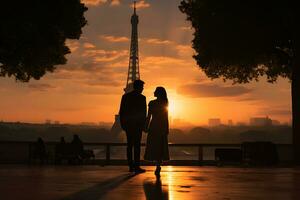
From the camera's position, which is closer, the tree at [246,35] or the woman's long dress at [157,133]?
the woman's long dress at [157,133]

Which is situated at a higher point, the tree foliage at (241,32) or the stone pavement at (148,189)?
the tree foliage at (241,32)

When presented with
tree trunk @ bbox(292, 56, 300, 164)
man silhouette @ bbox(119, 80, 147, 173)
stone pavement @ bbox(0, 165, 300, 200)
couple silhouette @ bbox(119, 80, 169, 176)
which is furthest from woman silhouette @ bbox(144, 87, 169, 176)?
tree trunk @ bbox(292, 56, 300, 164)

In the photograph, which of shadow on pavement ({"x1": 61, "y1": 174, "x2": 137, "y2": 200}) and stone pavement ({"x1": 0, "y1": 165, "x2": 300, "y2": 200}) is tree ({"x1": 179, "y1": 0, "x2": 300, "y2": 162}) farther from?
shadow on pavement ({"x1": 61, "y1": 174, "x2": 137, "y2": 200})

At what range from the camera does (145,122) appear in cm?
1332

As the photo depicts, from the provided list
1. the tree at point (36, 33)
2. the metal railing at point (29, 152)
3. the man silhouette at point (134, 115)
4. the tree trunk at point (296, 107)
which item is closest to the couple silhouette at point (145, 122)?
the man silhouette at point (134, 115)

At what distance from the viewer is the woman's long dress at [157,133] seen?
13.4 m

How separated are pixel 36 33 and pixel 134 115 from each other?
13344 millimetres

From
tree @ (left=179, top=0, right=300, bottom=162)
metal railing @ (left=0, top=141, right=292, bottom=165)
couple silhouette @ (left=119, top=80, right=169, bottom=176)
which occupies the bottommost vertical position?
metal railing @ (left=0, top=141, right=292, bottom=165)

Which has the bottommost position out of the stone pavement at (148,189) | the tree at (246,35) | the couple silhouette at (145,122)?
the stone pavement at (148,189)

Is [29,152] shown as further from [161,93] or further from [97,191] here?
[97,191]

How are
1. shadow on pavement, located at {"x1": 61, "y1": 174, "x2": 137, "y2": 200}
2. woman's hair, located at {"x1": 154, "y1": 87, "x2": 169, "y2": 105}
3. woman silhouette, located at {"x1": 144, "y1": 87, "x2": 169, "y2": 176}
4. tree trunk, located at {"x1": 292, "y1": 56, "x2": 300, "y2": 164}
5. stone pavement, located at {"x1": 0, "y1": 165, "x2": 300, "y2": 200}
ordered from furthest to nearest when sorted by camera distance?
tree trunk, located at {"x1": 292, "y1": 56, "x2": 300, "y2": 164} → woman silhouette, located at {"x1": 144, "y1": 87, "x2": 169, "y2": 176} → woman's hair, located at {"x1": 154, "y1": 87, "x2": 169, "y2": 105} → stone pavement, located at {"x1": 0, "y1": 165, "x2": 300, "y2": 200} → shadow on pavement, located at {"x1": 61, "y1": 174, "x2": 137, "y2": 200}

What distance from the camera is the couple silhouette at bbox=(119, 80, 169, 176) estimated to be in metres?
13.2

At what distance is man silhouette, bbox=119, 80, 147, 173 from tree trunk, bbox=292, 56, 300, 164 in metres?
10.3

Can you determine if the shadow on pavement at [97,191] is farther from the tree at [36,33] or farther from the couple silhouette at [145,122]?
the tree at [36,33]
